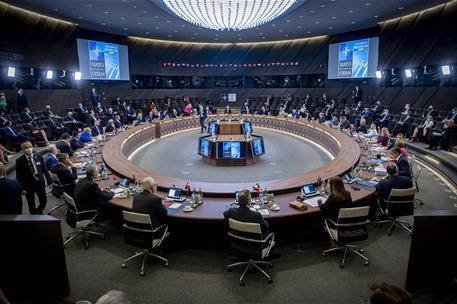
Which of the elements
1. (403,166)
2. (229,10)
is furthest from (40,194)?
(229,10)

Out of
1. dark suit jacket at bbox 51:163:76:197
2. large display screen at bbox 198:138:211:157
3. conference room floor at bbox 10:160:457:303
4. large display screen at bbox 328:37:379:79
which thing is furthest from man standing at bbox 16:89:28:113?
large display screen at bbox 328:37:379:79

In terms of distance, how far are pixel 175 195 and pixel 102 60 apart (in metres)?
17.5

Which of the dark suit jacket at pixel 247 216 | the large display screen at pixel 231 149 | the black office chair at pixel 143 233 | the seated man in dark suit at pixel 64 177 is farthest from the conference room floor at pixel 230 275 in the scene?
the large display screen at pixel 231 149

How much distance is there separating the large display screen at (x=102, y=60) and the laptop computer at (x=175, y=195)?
16.0m

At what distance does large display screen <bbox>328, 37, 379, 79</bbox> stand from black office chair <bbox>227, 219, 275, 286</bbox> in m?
17.5

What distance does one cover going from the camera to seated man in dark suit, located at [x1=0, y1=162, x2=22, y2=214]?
443cm

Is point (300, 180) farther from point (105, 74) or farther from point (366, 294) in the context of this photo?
point (105, 74)

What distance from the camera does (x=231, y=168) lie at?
35.7 ft

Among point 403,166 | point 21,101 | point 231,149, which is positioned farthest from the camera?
point 21,101

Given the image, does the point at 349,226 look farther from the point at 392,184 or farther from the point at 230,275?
the point at 230,275

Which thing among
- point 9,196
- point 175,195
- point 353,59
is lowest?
point 175,195

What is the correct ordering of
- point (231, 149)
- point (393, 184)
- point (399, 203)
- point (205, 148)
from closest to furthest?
point (399, 203)
point (393, 184)
point (231, 149)
point (205, 148)

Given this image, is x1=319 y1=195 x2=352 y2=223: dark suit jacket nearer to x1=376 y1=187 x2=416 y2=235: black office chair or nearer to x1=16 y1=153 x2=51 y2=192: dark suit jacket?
x1=376 y1=187 x2=416 y2=235: black office chair

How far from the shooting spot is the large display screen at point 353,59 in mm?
18875
